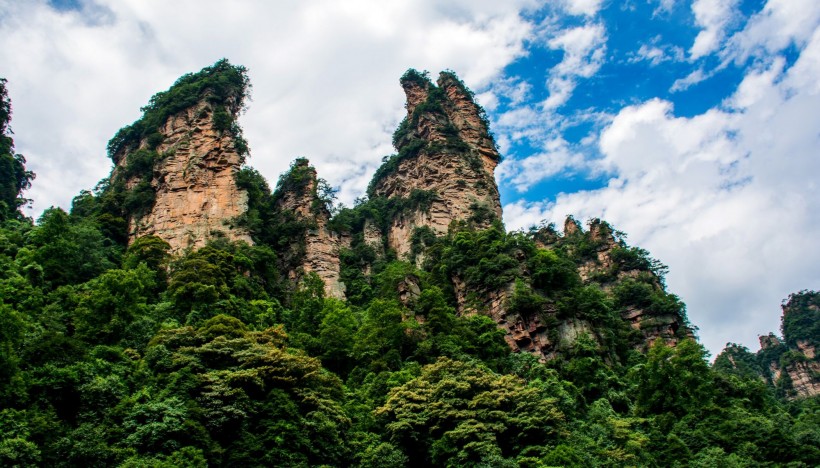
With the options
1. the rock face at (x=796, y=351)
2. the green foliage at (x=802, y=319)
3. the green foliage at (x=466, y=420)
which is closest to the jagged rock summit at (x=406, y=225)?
the green foliage at (x=466, y=420)

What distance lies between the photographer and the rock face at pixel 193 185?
153 ft

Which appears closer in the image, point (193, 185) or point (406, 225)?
point (193, 185)

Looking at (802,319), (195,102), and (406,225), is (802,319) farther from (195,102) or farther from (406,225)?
(195,102)

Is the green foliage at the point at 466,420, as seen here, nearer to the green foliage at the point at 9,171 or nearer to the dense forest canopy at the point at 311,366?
the dense forest canopy at the point at 311,366

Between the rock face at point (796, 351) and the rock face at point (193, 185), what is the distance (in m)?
64.2

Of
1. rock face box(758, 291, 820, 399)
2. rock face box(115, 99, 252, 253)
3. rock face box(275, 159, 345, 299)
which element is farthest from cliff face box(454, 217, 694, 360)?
rock face box(758, 291, 820, 399)

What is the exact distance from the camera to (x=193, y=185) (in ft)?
161

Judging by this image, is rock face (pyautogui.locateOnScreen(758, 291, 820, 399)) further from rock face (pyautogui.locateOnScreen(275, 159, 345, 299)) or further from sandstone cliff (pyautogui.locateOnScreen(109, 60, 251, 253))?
sandstone cliff (pyautogui.locateOnScreen(109, 60, 251, 253))

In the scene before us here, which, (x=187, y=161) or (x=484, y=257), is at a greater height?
(x=187, y=161)

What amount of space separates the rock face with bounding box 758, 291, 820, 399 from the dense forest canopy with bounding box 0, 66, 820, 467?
778 inches

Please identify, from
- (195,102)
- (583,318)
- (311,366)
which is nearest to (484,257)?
(583,318)

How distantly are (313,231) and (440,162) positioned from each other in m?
16.8

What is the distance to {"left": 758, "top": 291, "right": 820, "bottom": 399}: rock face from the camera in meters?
72.1

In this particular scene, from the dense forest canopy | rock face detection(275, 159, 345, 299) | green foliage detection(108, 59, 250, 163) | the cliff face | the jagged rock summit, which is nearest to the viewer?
the dense forest canopy
